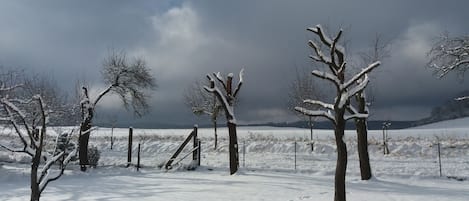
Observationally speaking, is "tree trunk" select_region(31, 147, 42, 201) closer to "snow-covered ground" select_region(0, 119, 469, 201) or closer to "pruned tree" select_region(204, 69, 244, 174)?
"snow-covered ground" select_region(0, 119, 469, 201)

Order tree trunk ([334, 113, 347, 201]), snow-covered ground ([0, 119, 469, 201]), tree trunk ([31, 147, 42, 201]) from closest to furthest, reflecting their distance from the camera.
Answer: tree trunk ([31, 147, 42, 201]), tree trunk ([334, 113, 347, 201]), snow-covered ground ([0, 119, 469, 201])

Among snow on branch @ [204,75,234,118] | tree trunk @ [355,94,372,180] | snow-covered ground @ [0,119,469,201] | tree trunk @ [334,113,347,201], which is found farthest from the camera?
snow on branch @ [204,75,234,118]

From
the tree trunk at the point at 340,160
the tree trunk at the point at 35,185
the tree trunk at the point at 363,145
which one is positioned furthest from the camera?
the tree trunk at the point at 363,145

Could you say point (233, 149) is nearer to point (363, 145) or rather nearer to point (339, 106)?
point (363, 145)

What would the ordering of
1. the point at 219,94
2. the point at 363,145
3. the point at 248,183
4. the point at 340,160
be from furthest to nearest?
the point at 219,94
the point at 363,145
the point at 248,183
the point at 340,160

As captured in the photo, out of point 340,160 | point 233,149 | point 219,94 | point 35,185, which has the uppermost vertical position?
Answer: point 219,94

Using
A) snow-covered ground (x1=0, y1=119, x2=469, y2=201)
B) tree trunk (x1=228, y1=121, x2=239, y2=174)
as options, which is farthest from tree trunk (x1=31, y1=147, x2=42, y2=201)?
tree trunk (x1=228, y1=121, x2=239, y2=174)

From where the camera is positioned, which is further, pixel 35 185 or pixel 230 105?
pixel 230 105

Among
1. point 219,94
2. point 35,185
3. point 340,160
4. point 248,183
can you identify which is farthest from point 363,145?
point 35,185

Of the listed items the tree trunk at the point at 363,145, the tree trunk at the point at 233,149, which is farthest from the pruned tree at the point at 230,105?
the tree trunk at the point at 363,145

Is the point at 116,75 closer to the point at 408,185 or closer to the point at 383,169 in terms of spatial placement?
the point at 383,169

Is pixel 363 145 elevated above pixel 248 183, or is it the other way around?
pixel 363 145

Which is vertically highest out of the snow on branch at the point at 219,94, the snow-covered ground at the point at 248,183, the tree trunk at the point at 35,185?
the snow on branch at the point at 219,94

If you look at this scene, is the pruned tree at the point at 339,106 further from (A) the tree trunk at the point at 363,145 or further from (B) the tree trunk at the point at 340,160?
(A) the tree trunk at the point at 363,145
